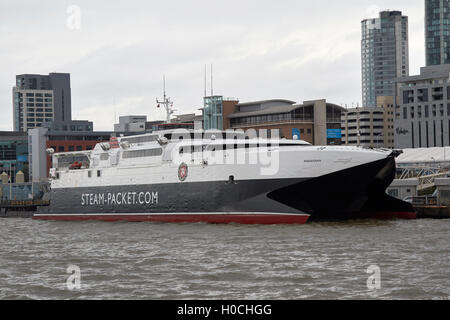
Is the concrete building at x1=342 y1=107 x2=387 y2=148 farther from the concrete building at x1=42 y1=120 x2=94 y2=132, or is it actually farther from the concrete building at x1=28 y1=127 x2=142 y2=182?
the concrete building at x1=28 y1=127 x2=142 y2=182

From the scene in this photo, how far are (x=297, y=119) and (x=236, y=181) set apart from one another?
67131 mm

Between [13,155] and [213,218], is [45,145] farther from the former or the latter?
[213,218]

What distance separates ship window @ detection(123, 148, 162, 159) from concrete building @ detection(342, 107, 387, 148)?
443ft

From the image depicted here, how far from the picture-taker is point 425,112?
493ft

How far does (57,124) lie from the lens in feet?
452

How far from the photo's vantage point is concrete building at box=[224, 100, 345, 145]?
108 metres

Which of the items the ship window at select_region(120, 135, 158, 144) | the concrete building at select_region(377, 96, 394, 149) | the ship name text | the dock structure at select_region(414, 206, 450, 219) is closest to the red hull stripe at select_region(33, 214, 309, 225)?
the ship name text

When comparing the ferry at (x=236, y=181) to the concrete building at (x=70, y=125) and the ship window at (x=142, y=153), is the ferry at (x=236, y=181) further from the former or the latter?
the concrete building at (x=70, y=125)

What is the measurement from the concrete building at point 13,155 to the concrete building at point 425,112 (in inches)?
2971

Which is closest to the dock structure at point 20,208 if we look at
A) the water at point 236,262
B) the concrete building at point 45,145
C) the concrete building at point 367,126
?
the water at point 236,262

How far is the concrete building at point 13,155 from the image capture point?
5153 inches
